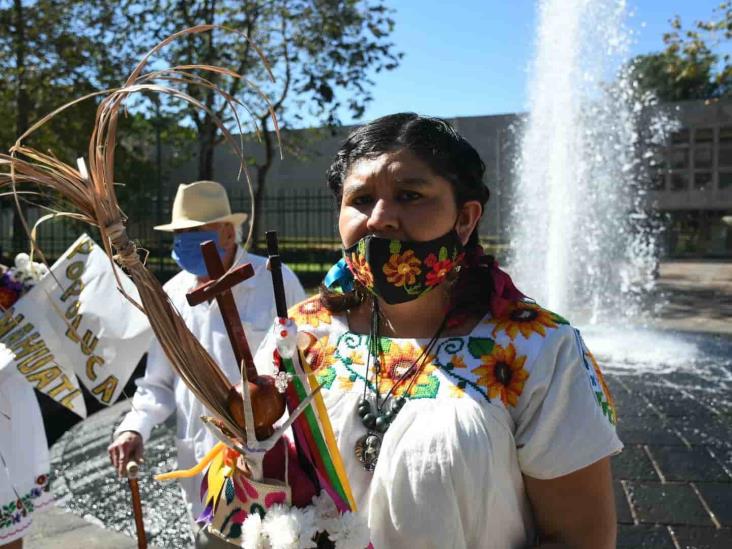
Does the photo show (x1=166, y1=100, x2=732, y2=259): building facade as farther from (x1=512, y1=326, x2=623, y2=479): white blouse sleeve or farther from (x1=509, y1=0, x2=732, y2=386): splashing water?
(x1=512, y1=326, x2=623, y2=479): white blouse sleeve

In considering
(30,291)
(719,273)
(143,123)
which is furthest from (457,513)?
(719,273)

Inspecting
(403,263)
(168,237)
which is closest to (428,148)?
(403,263)

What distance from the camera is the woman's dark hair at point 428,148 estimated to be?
1644mm

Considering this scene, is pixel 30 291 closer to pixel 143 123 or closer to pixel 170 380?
pixel 170 380

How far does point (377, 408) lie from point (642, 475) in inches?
140

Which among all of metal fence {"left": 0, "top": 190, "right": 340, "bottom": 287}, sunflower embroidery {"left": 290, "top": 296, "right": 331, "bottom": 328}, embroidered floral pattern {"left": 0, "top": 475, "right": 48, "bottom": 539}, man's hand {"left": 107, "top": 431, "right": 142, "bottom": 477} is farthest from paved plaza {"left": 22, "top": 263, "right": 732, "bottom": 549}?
metal fence {"left": 0, "top": 190, "right": 340, "bottom": 287}

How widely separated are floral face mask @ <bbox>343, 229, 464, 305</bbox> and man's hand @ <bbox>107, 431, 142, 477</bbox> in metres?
1.40

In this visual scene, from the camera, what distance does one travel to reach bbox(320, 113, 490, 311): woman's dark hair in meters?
1.64

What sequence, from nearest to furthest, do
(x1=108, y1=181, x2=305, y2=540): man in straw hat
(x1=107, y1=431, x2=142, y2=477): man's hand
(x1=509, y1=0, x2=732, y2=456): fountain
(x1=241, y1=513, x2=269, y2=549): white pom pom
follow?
(x1=241, y1=513, x2=269, y2=549): white pom pom
(x1=107, y1=431, x2=142, y2=477): man's hand
(x1=108, y1=181, x2=305, y2=540): man in straw hat
(x1=509, y1=0, x2=732, y2=456): fountain

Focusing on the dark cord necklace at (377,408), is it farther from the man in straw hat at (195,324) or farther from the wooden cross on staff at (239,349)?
the man in straw hat at (195,324)

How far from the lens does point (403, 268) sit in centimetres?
161

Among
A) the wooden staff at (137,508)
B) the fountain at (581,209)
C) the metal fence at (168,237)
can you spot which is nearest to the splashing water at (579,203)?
the fountain at (581,209)

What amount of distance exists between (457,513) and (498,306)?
0.49 meters

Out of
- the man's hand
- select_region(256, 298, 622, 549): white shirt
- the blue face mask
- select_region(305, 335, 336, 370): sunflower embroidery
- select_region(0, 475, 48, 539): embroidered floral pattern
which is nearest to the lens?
select_region(256, 298, 622, 549): white shirt
